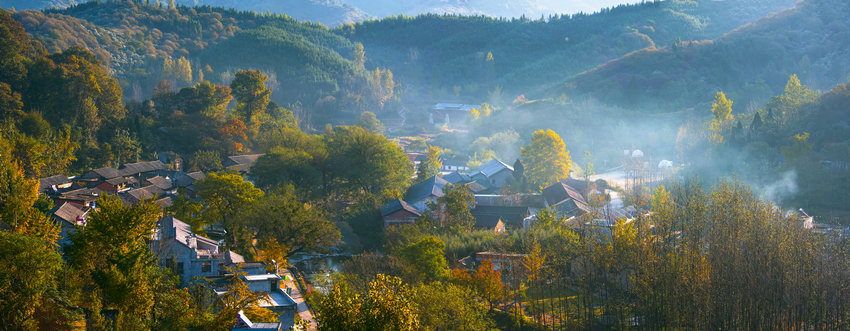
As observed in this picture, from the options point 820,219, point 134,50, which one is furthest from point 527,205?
point 134,50

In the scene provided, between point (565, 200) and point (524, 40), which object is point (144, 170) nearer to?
point (565, 200)

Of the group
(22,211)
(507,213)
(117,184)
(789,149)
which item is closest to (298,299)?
(22,211)

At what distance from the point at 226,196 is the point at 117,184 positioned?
1096cm

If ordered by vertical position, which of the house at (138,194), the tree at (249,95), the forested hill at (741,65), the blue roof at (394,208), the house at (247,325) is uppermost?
the forested hill at (741,65)

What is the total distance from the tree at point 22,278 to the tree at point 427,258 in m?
13.3

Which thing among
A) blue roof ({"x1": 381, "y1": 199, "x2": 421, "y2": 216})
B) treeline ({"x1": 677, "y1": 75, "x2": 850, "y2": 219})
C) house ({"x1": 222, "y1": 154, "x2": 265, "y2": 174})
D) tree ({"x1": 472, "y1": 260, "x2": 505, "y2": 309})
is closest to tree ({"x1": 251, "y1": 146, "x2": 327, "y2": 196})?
house ({"x1": 222, "y1": 154, "x2": 265, "y2": 174})

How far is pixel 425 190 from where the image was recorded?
4966cm

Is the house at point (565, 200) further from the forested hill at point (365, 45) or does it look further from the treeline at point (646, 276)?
the forested hill at point (365, 45)

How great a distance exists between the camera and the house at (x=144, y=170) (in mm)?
46562

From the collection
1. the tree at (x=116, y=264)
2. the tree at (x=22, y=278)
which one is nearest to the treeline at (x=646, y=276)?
the tree at (x=116, y=264)

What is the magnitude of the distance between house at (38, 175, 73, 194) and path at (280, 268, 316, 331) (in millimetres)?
15196

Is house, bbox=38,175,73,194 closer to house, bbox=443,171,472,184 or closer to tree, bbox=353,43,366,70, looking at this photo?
Answer: house, bbox=443,171,472,184

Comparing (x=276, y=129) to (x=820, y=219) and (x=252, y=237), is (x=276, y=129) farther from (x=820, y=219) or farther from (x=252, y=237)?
(x=820, y=219)

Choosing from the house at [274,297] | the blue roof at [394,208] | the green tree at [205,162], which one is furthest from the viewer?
the green tree at [205,162]
